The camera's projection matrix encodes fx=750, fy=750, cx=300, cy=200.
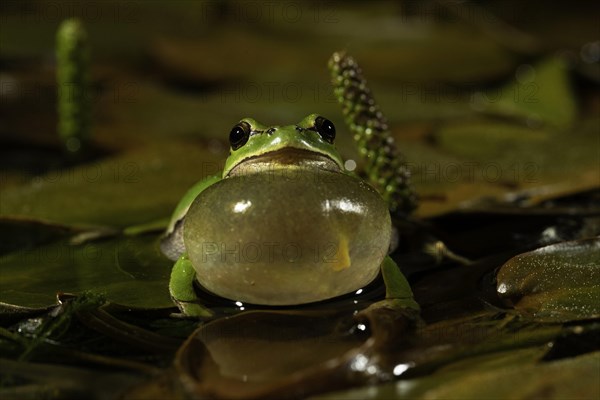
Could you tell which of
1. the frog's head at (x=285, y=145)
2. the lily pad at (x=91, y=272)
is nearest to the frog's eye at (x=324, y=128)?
the frog's head at (x=285, y=145)

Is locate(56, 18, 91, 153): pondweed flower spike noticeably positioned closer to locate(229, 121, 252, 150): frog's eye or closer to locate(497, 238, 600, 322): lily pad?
locate(229, 121, 252, 150): frog's eye

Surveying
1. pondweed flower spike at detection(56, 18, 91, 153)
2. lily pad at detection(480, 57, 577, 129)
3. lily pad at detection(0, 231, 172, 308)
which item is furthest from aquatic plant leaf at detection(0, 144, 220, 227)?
lily pad at detection(480, 57, 577, 129)

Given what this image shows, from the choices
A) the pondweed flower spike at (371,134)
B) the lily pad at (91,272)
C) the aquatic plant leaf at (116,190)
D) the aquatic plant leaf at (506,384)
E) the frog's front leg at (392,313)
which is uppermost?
the pondweed flower spike at (371,134)

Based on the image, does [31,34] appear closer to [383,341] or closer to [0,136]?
[0,136]

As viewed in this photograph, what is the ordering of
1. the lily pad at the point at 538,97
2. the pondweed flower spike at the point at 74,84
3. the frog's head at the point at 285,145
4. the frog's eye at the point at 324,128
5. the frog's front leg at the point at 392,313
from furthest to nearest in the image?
the lily pad at the point at 538,97 < the pondweed flower spike at the point at 74,84 < the frog's eye at the point at 324,128 < the frog's head at the point at 285,145 < the frog's front leg at the point at 392,313

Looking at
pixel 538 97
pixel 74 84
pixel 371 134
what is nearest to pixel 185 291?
pixel 371 134

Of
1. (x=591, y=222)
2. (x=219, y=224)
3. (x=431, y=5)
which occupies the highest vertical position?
(x=431, y=5)

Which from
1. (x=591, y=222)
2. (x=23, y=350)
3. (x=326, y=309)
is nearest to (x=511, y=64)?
(x=591, y=222)

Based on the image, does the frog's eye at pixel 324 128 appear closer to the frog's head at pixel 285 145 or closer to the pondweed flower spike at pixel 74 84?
the frog's head at pixel 285 145
